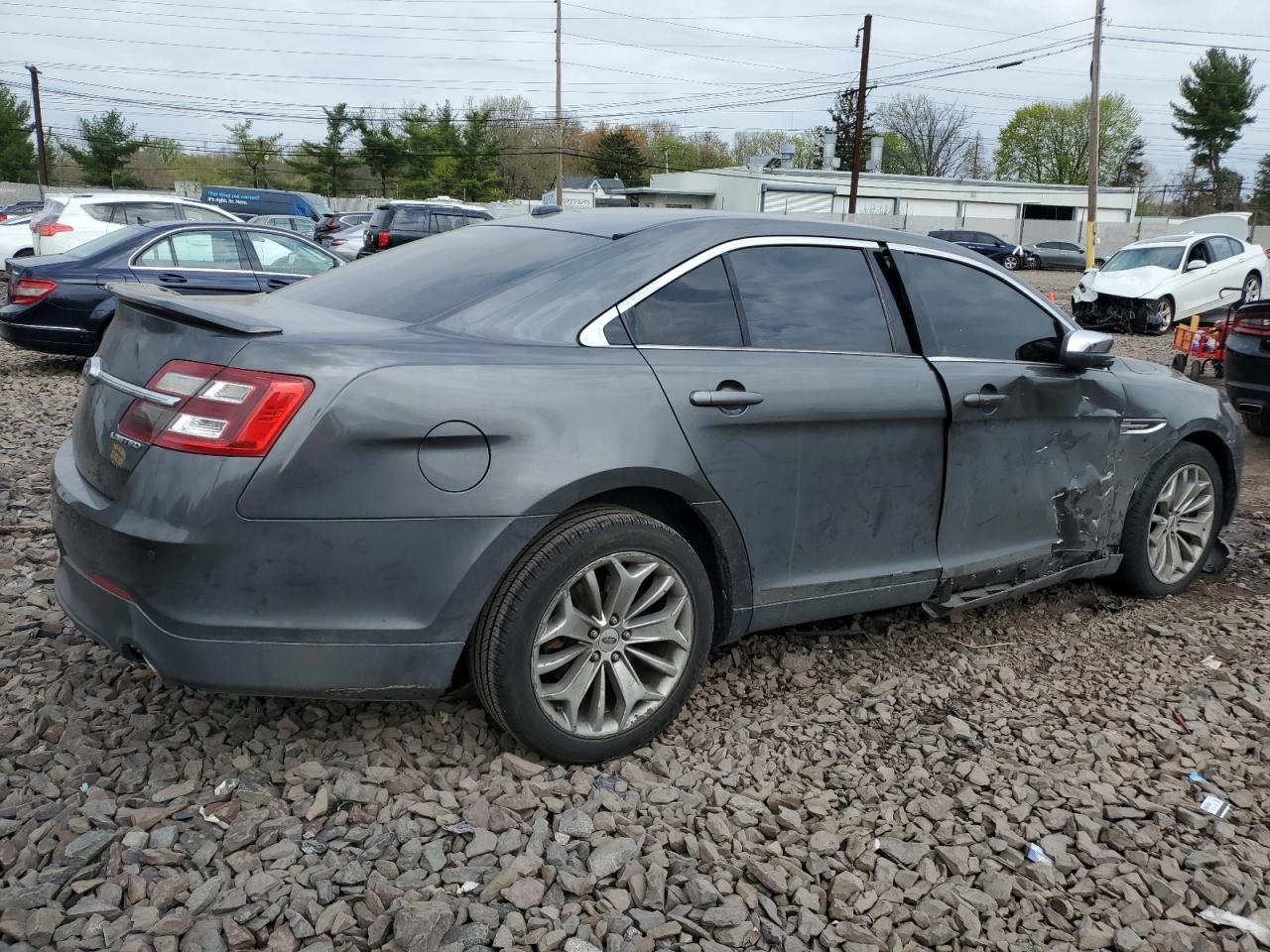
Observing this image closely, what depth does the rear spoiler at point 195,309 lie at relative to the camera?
8.66 ft

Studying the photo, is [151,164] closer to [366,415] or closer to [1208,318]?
[1208,318]

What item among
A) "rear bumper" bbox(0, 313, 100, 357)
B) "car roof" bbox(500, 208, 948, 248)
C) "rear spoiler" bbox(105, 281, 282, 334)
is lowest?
"rear bumper" bbox(0, 313, 100, 357)

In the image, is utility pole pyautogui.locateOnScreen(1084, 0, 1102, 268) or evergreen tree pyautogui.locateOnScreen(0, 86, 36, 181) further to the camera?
evergreen tree pyautogui.locateOnScreen(0, 86, 36, 181)

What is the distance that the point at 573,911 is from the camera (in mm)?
2428

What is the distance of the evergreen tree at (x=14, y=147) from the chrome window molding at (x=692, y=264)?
66.9 m

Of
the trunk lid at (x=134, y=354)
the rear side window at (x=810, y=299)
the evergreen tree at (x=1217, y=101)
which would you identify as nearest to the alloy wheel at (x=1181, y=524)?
the rear side window at (x=810, y=299)

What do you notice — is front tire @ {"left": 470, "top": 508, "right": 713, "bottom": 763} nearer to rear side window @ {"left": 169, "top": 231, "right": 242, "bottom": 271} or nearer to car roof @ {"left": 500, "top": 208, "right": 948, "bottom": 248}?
car roof @ {"left": 500, "top": 208, "right": 948, "bottom": 248}

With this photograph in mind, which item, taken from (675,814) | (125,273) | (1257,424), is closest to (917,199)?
(1257,424)

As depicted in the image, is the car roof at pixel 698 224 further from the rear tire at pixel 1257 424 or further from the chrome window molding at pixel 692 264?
the rear tire at pixel 1257 424

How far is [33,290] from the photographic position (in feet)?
30.1

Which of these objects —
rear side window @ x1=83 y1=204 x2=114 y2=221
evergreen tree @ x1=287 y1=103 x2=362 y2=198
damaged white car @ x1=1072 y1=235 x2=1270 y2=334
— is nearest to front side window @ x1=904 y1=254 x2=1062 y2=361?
rear side window @ x1=83 y1=204 x2=114 y2=221

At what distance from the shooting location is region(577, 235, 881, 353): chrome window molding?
9.75 ft

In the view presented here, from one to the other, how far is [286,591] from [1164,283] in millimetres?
17931

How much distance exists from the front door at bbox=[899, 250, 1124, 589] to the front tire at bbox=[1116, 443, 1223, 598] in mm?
266
